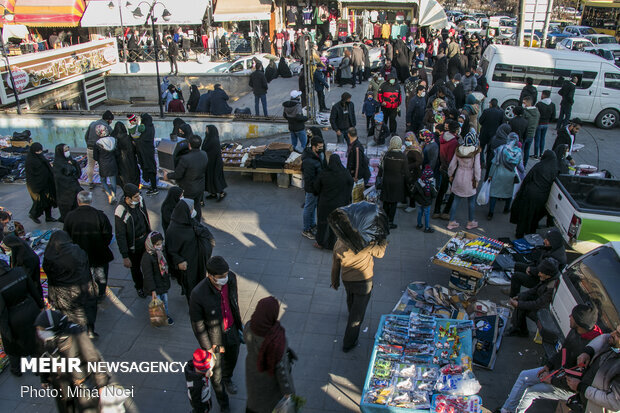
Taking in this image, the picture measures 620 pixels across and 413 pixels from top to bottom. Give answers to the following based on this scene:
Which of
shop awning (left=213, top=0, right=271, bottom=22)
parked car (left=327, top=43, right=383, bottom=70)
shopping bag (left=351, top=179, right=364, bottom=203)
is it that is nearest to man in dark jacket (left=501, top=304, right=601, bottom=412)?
shopping bag (left=351, top=179, right=364, bottom=203)

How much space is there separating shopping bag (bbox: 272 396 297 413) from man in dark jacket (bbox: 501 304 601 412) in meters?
2.24

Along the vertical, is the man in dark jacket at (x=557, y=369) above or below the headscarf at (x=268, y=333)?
below

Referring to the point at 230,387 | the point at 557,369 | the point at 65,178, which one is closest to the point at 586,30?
the point at 557,369

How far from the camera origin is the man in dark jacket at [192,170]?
788 centimetres

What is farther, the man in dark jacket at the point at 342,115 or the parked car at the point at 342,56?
the parked car at the point at 342,56

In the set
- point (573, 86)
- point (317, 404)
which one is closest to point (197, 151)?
point (317, 404)

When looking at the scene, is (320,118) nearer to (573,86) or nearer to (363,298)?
(573,86)

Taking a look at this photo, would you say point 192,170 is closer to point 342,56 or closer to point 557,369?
point 557,369

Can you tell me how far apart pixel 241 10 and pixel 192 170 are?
22.1 meters

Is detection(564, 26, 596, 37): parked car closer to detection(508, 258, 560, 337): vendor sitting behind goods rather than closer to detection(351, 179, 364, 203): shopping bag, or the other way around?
detection(351, 179, 364, 203): shopping bag

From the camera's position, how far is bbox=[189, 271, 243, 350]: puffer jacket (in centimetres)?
453

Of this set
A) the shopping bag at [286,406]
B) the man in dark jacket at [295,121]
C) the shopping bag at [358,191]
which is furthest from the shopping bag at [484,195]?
the shopping bag at [286,406]

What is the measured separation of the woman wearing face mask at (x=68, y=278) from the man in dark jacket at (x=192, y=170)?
93.5 inches

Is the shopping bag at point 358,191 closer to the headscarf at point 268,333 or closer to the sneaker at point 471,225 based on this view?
Result: the sneaker at point 471,225
